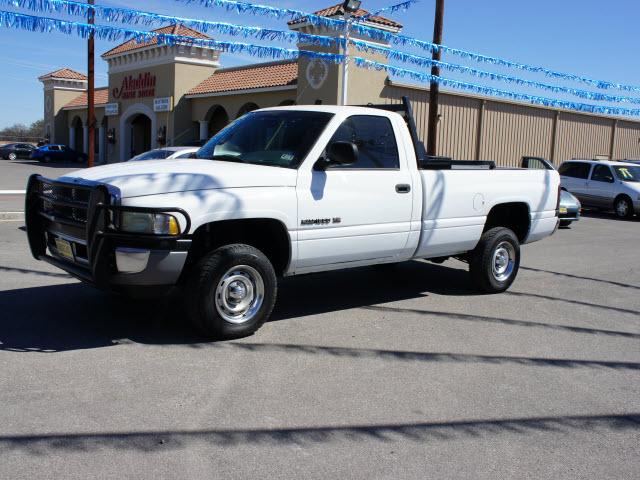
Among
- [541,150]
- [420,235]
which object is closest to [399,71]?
[420,235]

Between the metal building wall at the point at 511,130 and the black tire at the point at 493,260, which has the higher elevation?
the metal building wall at the point at 511,130

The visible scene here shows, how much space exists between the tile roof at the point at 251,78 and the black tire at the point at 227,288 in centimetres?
2080

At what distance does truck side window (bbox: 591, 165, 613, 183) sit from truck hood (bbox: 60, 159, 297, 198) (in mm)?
16905

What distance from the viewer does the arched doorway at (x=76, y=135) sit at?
164 ft

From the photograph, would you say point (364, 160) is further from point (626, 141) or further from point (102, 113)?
point (102, 113)

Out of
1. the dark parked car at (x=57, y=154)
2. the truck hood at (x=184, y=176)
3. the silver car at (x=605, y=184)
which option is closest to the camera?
the truck hood at (x=184, y=176)

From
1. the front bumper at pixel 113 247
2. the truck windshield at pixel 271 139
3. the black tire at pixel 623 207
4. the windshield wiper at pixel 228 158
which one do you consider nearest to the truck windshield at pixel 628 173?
the black tire at pixel 623 207

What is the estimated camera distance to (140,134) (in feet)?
131

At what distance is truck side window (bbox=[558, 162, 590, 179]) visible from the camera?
68.3 feet

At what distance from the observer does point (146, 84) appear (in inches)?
1364

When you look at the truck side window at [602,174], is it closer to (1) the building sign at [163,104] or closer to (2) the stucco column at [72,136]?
(1) the building sign at [163,104]

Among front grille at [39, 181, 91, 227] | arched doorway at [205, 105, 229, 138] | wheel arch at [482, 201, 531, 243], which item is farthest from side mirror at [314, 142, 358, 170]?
arched doorway at [205, 105, 229, 138]

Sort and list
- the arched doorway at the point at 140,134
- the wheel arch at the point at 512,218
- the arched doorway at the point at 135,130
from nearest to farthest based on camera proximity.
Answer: the wheel arch at the point at 512,218, the arched doorway at the point at 135,130, the arched doorway at the point at 140,134

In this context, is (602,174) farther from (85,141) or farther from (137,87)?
(85,141)
